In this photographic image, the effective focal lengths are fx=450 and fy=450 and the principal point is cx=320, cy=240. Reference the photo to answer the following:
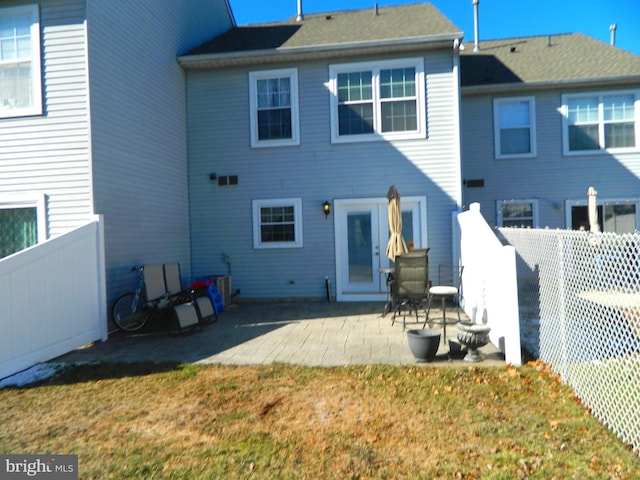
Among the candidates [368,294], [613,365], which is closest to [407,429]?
[613,365]

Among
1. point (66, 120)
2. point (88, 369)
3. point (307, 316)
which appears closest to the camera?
point (88, 369)

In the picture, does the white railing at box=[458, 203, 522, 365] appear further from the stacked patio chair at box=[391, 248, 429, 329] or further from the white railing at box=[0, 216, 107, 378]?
the white railing at box=[0, 216, 107, 378]

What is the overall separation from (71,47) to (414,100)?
6.66 m

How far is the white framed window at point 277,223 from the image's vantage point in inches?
407

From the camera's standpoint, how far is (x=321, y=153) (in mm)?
10258

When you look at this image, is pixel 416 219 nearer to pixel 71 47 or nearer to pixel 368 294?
pixel 368 294

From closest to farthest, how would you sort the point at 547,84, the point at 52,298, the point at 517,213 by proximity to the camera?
the point at 52,298
the point at 547,84
the point at 517,213

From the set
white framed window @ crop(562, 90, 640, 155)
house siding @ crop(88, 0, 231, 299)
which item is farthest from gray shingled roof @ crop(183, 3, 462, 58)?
white framed window @ crop(562, 90, 640, 155)

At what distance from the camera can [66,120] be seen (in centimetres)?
740

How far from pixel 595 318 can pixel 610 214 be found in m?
9.62

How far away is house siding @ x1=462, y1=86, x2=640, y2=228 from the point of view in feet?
38.5

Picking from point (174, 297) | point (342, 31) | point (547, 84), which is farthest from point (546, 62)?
point (174, 297)

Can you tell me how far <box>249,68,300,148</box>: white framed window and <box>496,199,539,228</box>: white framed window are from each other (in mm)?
6006

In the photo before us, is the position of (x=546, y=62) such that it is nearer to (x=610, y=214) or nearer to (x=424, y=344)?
(x=610, y=214)
